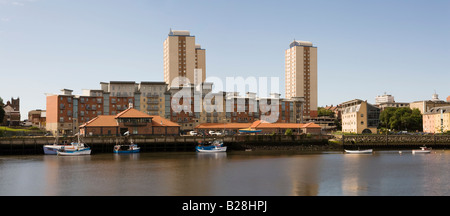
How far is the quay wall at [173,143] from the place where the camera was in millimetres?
94375

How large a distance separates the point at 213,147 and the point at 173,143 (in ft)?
37.9

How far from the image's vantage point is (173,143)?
10381cm

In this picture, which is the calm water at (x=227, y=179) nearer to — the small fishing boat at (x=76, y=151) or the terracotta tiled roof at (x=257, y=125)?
the small fishing boat at (x=76, y=151)

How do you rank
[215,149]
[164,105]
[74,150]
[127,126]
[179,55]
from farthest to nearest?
[179,55]
[164,105]
[127,126]
[215,149]
[74,150]

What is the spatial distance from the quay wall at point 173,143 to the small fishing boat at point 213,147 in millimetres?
3562

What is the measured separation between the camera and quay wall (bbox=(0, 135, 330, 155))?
94375mm

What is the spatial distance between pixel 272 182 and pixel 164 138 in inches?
2310

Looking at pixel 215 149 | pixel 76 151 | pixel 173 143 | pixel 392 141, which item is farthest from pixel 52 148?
pixel 392 141

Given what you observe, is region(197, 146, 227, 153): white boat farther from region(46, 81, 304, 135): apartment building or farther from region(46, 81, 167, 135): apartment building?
region(46, 81, 167, 135): apartment building

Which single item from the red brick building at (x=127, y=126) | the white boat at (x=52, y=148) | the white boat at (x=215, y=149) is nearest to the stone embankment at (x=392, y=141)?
the white boat at (x=215, y=149)

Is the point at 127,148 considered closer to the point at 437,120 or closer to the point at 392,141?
the point at 392,141

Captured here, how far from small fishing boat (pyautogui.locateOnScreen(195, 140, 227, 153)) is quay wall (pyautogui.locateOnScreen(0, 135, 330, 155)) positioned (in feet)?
11.7
